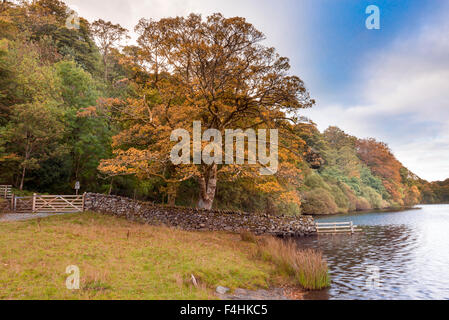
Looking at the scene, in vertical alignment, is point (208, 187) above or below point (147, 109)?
below

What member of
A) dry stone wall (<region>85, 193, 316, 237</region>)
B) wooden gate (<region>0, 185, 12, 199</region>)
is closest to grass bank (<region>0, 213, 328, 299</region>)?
dry stone wall (<region>85, 193, 316, 237</region>)

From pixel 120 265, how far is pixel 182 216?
1331 centimetres

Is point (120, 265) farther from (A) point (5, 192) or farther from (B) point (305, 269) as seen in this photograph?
(A) point (5, 192)

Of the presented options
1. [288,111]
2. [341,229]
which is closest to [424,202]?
[341,229]

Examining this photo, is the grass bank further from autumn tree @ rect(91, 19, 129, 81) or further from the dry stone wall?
autumn tree @ rect(91, 19, 129, 81)

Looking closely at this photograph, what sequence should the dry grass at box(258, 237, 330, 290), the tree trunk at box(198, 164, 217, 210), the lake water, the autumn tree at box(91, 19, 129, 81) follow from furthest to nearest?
the autumn tree at box(91, 19, 129, 81) → the tree trunk at box(198, 164, 217, 210) → the dry grass at box(258, 237, 330, 290) → the lake water

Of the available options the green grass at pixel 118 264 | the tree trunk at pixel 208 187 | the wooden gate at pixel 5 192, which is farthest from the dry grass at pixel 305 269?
the wooden gate at pixel 5 192

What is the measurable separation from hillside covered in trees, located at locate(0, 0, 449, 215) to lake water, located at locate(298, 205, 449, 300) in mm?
5671

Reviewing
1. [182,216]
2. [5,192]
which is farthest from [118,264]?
[5,192]

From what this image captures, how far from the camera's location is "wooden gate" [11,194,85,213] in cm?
2392

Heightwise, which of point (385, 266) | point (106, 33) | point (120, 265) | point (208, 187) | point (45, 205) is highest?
point (106, 33)

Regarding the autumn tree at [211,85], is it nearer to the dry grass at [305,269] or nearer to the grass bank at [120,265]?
the grass bank at [120,265]

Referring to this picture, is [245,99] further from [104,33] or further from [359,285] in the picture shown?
[104,33]

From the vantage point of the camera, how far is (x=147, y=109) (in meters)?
25.8
